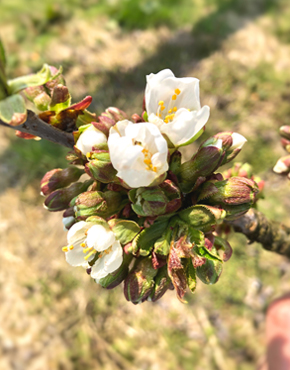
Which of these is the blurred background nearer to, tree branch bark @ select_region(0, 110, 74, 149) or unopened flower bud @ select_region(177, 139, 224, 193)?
unopened flower bud @ select_region(177, 139, 224, 193)

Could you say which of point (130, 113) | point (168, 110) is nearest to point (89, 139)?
point (168, 110)

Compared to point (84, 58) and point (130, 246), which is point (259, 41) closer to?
point (84, 58)

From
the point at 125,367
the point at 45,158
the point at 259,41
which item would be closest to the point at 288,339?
the point at 125,367

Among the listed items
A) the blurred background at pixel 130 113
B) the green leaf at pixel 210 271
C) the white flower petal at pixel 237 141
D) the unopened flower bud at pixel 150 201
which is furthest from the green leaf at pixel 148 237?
the blurred background at pixel 130 113

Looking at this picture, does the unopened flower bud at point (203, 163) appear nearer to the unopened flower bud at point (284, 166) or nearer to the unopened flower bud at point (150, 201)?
the unopened flower bud at point (150, 201)

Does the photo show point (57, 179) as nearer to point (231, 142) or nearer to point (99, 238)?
Answer: point (99, 238)

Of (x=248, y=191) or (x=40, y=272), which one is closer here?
(x=248, y=191)
